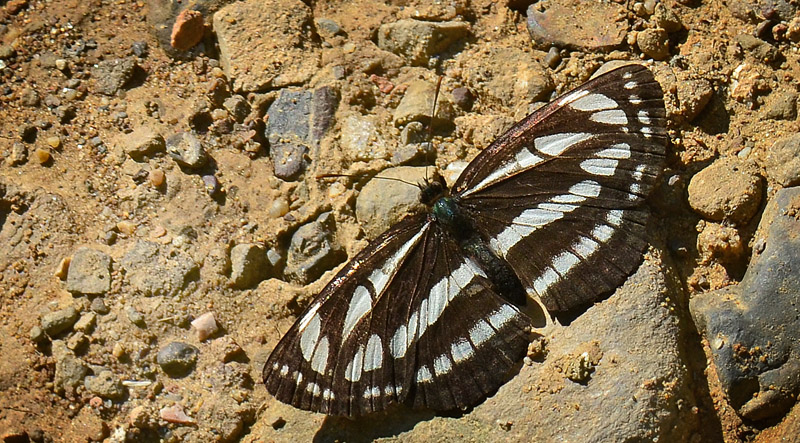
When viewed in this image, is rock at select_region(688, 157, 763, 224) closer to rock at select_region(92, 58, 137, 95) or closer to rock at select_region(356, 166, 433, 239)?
rock at select_region(356, 166, 433, 239)

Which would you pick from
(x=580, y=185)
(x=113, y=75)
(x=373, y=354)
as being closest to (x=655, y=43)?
(x=580, y=185)

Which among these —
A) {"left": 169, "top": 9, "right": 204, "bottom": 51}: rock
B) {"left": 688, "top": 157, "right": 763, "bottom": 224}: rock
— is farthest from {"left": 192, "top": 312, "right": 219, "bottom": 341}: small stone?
{"left": 688, "top": 157, "right": 763, "bottom": 224}: rock

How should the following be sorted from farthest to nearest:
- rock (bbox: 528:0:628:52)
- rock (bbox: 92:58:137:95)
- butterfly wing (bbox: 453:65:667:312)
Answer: rock (bbox: 92:58:137:95), rock (bbox: 528:0:628:52), butterfly wing (bbox: 453:65:667:312)

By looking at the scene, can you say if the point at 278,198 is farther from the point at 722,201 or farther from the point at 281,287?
the point at 722,201

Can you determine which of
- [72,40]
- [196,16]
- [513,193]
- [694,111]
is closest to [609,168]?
[513,193]

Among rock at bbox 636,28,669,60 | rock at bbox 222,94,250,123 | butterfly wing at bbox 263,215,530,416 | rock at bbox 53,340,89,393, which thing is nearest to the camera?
butterfly wing at bbox 263,215,530,416

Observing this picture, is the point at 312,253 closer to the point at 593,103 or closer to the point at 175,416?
the point at 175,416
